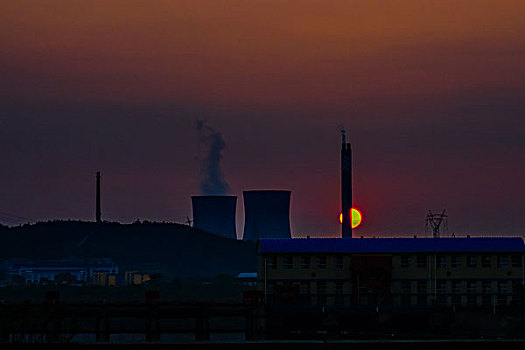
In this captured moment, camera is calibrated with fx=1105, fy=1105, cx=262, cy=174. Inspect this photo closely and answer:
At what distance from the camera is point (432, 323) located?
86188mm

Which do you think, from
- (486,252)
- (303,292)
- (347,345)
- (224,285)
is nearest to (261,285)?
(303,292)

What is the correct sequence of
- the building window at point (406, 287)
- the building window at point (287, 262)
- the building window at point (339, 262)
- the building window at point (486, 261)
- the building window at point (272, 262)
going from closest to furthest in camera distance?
the building window at point (287, 262)
the building window at point (272, 262)
the building window at point (406, 287)
the building window at point (339, 262)
the building window at point (486, 261)

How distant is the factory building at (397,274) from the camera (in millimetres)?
87812

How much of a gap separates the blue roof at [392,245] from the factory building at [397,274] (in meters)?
0.08

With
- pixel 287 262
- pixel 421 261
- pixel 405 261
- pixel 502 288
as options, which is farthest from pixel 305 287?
pixel 502 288

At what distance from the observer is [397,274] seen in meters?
88.9

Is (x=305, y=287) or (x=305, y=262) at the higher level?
(x=305, y=262)

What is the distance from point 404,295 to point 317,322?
24.9 feet

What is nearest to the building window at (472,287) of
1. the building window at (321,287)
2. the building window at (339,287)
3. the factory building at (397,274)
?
the factory building at (397,274)

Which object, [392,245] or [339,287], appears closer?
[339,287]

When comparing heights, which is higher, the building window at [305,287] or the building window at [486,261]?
the building window at [486,261]

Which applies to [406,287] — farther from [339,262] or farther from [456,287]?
[339,262]

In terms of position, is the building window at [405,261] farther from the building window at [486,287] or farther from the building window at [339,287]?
the building window at [486,287]

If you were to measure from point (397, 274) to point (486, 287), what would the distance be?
720cm
